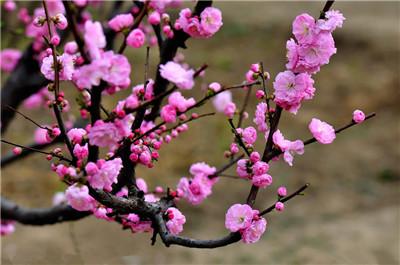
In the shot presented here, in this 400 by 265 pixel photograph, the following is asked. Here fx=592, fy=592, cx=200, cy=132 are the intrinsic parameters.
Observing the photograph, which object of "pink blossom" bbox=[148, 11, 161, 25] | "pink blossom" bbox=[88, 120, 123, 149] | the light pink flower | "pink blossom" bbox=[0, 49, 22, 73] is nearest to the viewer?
"pink blossom" bbox=[88, 120, 123, 149]

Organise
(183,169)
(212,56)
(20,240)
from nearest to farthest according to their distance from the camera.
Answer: (20,240) → (183,169) → (212,56)

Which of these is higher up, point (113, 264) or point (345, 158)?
point (113, 264)

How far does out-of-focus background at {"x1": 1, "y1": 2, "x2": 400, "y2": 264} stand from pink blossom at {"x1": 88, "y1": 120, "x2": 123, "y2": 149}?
6.24 feet

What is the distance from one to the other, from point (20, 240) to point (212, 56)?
4480 millimetres

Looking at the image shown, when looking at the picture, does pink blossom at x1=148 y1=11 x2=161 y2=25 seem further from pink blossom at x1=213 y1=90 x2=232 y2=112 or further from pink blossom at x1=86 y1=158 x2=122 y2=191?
pink blossom at x1=86 y1=158 x2=122 y2=191

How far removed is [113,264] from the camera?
13.8 feet

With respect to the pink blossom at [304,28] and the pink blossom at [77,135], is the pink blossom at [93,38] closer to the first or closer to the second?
the pink blossom at [77,135]

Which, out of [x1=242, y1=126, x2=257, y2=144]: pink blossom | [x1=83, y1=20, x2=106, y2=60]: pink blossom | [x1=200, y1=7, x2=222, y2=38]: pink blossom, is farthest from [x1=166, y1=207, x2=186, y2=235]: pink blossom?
[x1=83, y1=20, x2=106, y2=60]: pink blossom

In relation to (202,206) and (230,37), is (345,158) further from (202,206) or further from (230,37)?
(230,37)

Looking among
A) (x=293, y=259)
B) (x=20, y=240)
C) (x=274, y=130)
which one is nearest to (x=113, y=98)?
(x=20, y=240)

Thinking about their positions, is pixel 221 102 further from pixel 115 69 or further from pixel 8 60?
pixel 8 60

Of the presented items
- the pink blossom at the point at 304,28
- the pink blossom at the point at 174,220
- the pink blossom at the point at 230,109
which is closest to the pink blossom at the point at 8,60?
the pink blossom at the point at 230,109

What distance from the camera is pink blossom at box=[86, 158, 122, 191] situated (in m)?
1.35

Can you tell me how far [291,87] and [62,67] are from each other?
23.2 inches
